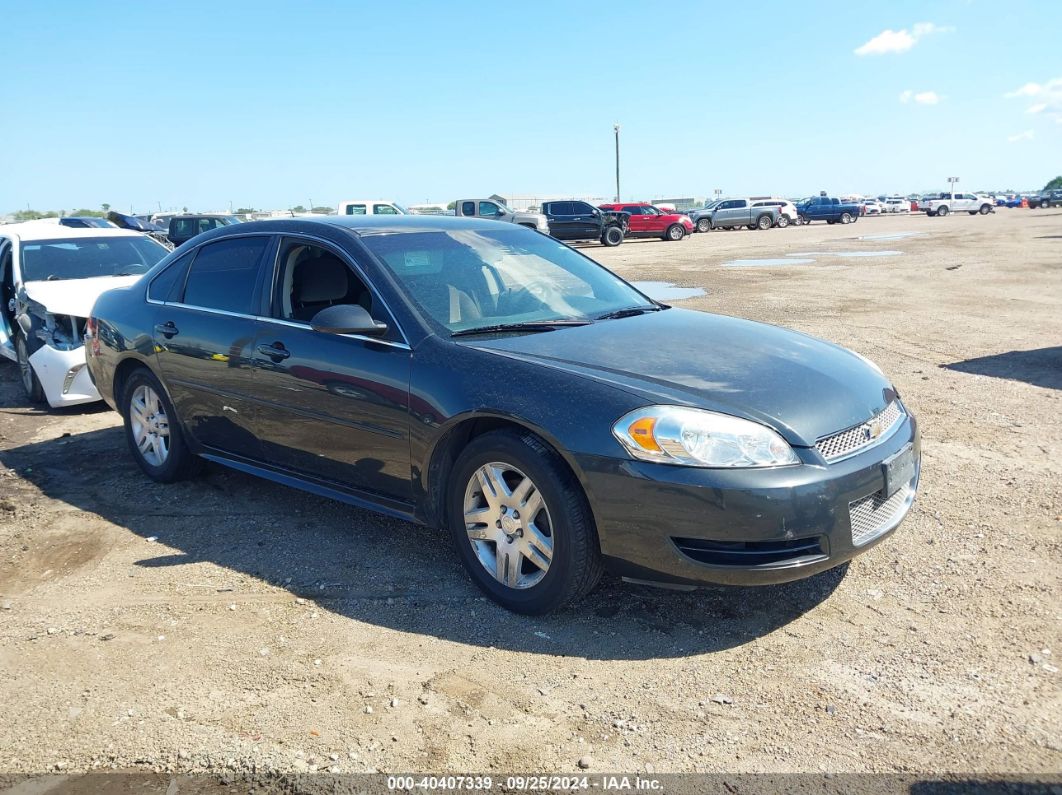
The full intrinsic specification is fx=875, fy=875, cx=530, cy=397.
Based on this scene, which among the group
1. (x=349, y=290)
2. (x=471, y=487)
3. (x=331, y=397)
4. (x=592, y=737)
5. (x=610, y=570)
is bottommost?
(x=592, y=737)

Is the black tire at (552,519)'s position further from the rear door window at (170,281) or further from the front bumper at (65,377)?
the front bumper at (65,377)

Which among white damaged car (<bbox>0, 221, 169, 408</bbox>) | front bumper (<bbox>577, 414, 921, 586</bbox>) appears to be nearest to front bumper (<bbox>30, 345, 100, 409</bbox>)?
white damaged car (<bbox>0, 221, 169, 408</bbox>)

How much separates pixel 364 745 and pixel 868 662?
1.87 m

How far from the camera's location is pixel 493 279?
461 cm

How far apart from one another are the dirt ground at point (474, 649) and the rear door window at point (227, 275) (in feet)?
4.02

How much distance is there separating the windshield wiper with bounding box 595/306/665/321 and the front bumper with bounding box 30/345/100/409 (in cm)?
522

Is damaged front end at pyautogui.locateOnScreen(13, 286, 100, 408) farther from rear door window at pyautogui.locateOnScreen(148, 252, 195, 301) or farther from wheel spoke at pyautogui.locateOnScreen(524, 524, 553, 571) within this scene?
wheel spoke at pyautogui.locateOnScreen(524, 524, 553, 571)

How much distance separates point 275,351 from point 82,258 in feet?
18.2

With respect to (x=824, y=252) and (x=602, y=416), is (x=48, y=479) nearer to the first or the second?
(x=602, y=416)

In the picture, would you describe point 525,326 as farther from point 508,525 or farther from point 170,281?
point 170,281

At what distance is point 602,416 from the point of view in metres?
3.40

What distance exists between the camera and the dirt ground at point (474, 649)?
9.38ft

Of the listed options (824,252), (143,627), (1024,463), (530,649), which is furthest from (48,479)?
(824,252)

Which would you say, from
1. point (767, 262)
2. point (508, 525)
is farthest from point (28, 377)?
point (767, 262)
